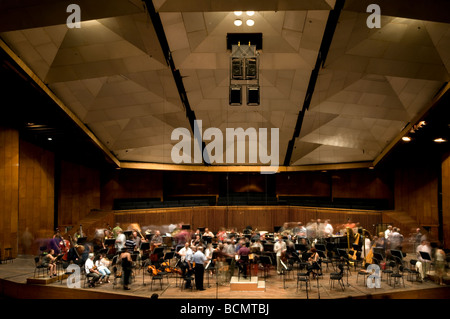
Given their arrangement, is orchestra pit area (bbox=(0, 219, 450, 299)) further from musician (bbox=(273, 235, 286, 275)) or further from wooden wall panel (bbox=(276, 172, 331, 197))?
wooden wall panel (bbox=(276, 172, 331, 197))

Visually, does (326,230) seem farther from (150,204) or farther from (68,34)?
(68,34)

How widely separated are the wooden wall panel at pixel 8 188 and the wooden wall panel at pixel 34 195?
1.44 m

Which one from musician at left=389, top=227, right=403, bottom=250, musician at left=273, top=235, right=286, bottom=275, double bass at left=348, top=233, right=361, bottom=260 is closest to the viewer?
musician at left=273, top=235, right=286, bottom=275

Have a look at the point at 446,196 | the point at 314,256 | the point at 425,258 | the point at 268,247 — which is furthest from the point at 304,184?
the point at 425,258

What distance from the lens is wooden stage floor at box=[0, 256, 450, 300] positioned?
998 centimetres

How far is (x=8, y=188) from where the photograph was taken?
543 inches

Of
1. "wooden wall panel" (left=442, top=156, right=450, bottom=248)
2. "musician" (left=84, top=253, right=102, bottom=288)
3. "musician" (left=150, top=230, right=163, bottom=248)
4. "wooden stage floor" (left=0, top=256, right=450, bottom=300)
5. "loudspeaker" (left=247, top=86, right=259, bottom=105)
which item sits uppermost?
"loudspeaker" (left=247, top=86, right=259, bottom=105)

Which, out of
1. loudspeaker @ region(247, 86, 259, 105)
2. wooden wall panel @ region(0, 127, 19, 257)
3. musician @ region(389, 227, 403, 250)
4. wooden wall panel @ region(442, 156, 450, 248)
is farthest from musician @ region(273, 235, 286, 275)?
wooden wall panel @ region(0, 127, 19, 257)

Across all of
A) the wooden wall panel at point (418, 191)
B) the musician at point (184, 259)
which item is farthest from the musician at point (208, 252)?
the wooden wall panel at point (418, 191)

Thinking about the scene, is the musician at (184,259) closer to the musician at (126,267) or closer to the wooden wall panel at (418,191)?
the musician at (126,267)

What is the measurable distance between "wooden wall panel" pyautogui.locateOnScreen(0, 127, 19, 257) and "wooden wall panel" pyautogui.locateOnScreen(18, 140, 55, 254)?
1.44 m

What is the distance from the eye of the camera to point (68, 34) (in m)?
9.13

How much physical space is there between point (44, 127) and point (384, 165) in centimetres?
1631

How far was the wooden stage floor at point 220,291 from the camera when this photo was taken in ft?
32.7
